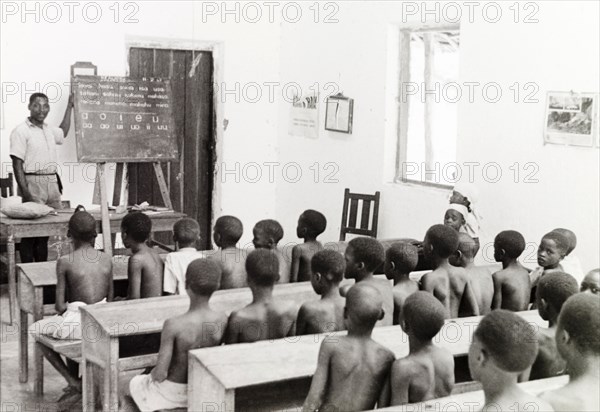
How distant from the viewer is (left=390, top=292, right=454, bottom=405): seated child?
2797 mm

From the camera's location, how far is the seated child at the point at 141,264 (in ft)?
14.3

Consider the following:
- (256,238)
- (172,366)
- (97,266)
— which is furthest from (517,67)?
(172,366)

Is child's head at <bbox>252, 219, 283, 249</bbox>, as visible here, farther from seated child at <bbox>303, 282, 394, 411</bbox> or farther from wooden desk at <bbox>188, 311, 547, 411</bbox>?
seated child at <bbox>303, 282, 394, 411</bbox>

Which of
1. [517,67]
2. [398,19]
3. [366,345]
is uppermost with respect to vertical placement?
[398,19]

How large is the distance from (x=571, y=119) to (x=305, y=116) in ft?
10.6

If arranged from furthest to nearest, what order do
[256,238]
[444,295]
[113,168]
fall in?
[113,168] → [256,238] → [444,295]

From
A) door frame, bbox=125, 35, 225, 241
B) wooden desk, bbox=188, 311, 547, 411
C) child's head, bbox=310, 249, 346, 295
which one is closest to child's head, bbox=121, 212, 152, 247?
child's head, bbox=310, 249, 346, 295

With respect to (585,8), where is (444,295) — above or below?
below

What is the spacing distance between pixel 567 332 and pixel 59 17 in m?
5.94

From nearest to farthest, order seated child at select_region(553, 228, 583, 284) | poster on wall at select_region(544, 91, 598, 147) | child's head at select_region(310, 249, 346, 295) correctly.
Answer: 1. child's head at select_region(310, 249, 346, 295)
2. seated child at select_region(553, 228, 583, 284)
3. poster on wall at select_region(544, 91, 598, 147)

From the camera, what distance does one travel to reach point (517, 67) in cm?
584

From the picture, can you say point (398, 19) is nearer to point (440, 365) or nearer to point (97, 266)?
point (97, 266)

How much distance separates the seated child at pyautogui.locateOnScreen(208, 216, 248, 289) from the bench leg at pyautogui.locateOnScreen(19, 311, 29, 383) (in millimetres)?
1138

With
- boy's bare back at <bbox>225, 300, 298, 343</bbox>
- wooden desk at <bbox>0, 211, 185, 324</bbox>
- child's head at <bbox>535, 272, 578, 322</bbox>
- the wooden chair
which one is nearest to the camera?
child's head at <bbox>535, 272, 578, 322</bbox>
